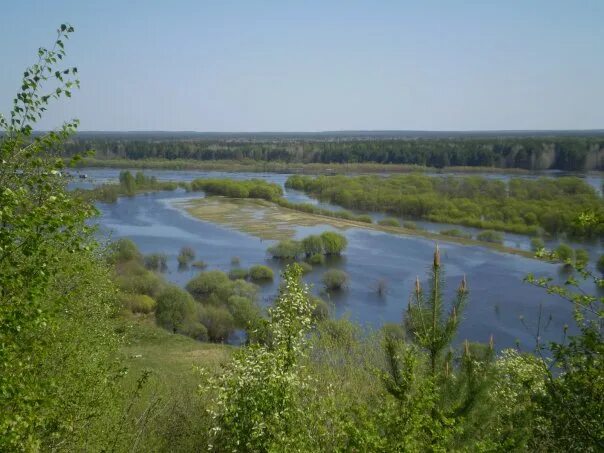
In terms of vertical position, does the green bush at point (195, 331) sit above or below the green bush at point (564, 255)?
below

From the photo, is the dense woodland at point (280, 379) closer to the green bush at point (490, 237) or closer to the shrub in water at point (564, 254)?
the shrub in water at point (564, 254)

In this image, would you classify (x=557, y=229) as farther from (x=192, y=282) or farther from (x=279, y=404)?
(x=279, y=404)

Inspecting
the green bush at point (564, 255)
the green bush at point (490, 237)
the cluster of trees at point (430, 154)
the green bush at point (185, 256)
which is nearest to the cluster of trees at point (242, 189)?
the cluster of trees at point (430, 154)

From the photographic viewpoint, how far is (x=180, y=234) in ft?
119

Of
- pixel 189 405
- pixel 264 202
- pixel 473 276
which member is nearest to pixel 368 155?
pixel 264 202

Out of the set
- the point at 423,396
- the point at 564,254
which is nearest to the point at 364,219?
the point at 564,254

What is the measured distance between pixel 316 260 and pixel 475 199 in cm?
2019

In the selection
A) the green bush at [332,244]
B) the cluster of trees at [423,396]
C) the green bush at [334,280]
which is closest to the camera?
the cluster of trees at [423,396]

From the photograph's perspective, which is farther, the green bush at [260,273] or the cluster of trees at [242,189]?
the cluster of trees at [242,189]

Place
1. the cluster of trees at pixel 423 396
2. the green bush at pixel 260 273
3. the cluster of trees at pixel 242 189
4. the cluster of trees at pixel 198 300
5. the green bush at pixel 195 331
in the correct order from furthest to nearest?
the cluster of trees at pixel 242 189
the green bush at pixel 260 273
the cluster of trees at pixel 198 300
the green bush at pixel 195 331
the cluster of trees at pixel 423 396

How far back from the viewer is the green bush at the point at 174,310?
21.7 meters

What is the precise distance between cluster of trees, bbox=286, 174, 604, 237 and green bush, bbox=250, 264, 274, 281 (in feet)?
56.4

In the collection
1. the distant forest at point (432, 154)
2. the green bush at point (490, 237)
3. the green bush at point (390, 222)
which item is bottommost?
the green bush at point (390, 222)

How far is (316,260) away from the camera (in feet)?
98.2
